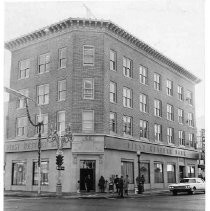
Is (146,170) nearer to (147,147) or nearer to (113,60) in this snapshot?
(147,147)

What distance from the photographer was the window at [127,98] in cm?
3672

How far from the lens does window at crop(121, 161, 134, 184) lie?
35.4 metres

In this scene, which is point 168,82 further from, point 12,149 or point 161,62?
point 12,149

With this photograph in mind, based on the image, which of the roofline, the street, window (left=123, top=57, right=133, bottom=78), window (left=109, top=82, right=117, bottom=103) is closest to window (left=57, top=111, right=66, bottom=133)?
window (left=109, top=82, right=117, bottom=103)

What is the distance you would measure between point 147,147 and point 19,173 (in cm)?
1369

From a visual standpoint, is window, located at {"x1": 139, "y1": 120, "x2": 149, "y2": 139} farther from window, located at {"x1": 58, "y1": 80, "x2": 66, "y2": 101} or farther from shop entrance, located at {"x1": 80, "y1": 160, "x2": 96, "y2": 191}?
window, located at {"x1": 58, "y1": 80, "x2": 66, "y2": 101}

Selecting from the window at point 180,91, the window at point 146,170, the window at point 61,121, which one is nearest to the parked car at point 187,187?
the window at point 146,170

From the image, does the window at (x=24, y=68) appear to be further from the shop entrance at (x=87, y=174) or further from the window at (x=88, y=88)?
the shop entrance at (x=87, y=174)

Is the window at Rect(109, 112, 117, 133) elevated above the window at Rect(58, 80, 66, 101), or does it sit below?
below

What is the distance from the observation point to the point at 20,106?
36000 mm

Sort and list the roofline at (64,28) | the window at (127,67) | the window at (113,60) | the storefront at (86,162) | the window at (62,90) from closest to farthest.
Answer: the storefront at (86,162)
the roofline at (64,28)
the window at (62,90)
the window at (113,60)
the window at (127,67)

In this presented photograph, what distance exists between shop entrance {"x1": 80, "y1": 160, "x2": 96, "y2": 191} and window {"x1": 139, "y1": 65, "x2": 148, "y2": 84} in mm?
11783

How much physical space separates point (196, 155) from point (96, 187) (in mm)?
19315

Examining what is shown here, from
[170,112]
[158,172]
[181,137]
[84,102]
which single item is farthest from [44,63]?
[181,137]
